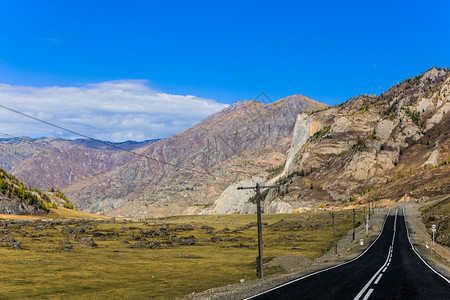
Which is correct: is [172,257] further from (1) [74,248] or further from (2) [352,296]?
(2) [352,296]

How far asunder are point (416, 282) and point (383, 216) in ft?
406

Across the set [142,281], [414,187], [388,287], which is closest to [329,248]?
[142,281]

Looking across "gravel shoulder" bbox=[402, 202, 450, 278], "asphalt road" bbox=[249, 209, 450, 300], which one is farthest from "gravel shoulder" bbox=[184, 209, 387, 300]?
"gravel shoulder" bbox=[402, 202, 450, 278]

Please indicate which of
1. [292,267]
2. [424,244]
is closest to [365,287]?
[292,267]

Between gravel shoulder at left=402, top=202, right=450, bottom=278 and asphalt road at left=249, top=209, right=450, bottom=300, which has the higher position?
asphalt road at left=249, top=209, right=450, bottom=300

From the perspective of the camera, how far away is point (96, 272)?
48469 millimetres

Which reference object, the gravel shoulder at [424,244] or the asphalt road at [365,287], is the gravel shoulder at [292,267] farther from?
the gravel shoulder at [424,244]

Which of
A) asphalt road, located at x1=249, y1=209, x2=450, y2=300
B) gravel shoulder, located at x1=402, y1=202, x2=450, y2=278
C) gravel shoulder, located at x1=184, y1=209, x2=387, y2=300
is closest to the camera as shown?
asphalt road, located at x1=249, y1=209, x2=450, y2=300

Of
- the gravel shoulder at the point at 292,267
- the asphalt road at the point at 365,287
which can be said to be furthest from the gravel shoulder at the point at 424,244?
the gravel shoulder at the point at 292,267

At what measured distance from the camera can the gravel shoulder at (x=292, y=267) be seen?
87.5 feet

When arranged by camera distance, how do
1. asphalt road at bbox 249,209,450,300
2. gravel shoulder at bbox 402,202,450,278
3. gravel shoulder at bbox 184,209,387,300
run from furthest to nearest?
1. gravel shoulder at bbox 402,202,450,278
2. gravel shoulder at bbox 184,209,387,300
3. asphalt road at bbox 249,209,450,300

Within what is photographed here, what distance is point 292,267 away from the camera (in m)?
49.9

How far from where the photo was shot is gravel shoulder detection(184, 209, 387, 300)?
26.7 metres

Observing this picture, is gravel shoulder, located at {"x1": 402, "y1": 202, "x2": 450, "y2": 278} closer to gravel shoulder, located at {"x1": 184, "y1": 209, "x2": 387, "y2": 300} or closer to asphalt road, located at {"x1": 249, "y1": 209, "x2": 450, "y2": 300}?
asphalt road, located at {"x1": 249, "y1": 209, "x2": 450, "y2": 300}
